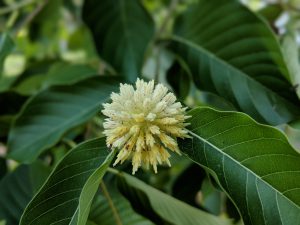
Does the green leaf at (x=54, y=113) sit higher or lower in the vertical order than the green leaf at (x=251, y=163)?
higher

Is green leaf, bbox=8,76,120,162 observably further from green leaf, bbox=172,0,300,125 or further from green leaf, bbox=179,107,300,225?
green leaf, bbox=179,107,300,225

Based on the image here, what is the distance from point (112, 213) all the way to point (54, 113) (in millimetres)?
235

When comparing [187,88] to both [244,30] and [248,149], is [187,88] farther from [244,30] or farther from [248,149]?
[248,149]

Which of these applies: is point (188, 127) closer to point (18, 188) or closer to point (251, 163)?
point (251, 163)

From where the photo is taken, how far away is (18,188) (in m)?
0.86

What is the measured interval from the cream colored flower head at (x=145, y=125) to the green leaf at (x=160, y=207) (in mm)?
149

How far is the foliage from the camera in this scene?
1.75 feet

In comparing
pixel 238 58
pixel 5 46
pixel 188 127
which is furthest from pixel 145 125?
pixel 5 46

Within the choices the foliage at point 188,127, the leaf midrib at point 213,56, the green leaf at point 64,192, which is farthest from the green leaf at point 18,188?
the leaf midrib at point 213,56

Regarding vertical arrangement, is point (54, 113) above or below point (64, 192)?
above

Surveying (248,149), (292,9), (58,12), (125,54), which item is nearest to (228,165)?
(248,149)

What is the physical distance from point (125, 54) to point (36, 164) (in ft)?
0.98

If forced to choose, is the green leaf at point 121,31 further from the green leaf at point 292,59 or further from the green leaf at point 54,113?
the green leaf at point 292,59

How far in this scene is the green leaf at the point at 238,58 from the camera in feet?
2.42
